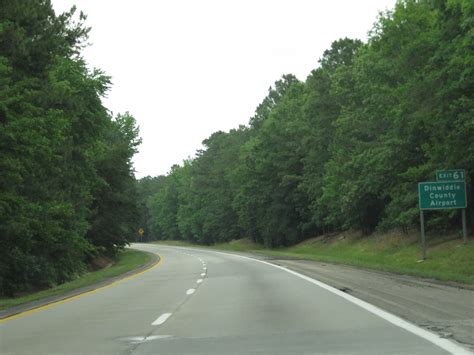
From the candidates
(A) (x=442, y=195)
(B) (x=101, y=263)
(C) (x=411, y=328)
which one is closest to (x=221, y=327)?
(C) (x=411, y=328)

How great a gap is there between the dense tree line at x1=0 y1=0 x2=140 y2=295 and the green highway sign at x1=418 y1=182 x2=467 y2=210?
16.6 metres

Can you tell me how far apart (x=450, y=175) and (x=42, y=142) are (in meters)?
18.6

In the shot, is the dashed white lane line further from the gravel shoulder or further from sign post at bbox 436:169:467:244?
sign post at bbox 436:169:467:244

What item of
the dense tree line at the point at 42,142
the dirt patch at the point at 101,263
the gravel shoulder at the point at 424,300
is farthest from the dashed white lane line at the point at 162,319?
the dirt patch at the point at 101,263

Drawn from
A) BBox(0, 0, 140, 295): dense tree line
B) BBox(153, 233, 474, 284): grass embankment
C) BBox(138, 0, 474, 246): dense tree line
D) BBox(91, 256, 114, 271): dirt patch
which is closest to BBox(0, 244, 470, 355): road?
BBox(0, 0, 140, 295): dense tree line

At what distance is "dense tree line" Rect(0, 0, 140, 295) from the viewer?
21.2m

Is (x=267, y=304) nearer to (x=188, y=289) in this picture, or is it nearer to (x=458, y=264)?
(x=188, y=289)

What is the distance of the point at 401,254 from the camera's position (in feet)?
123

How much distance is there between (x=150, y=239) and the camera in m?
189

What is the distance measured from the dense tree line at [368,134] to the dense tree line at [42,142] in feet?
55.5

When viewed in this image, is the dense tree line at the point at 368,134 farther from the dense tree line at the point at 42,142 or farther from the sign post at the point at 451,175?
the dense tree line at the point at 42,142

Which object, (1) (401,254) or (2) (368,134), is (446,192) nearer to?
(1) (401,254)

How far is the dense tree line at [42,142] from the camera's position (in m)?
21.2

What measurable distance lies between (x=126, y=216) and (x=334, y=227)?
22023 mm
